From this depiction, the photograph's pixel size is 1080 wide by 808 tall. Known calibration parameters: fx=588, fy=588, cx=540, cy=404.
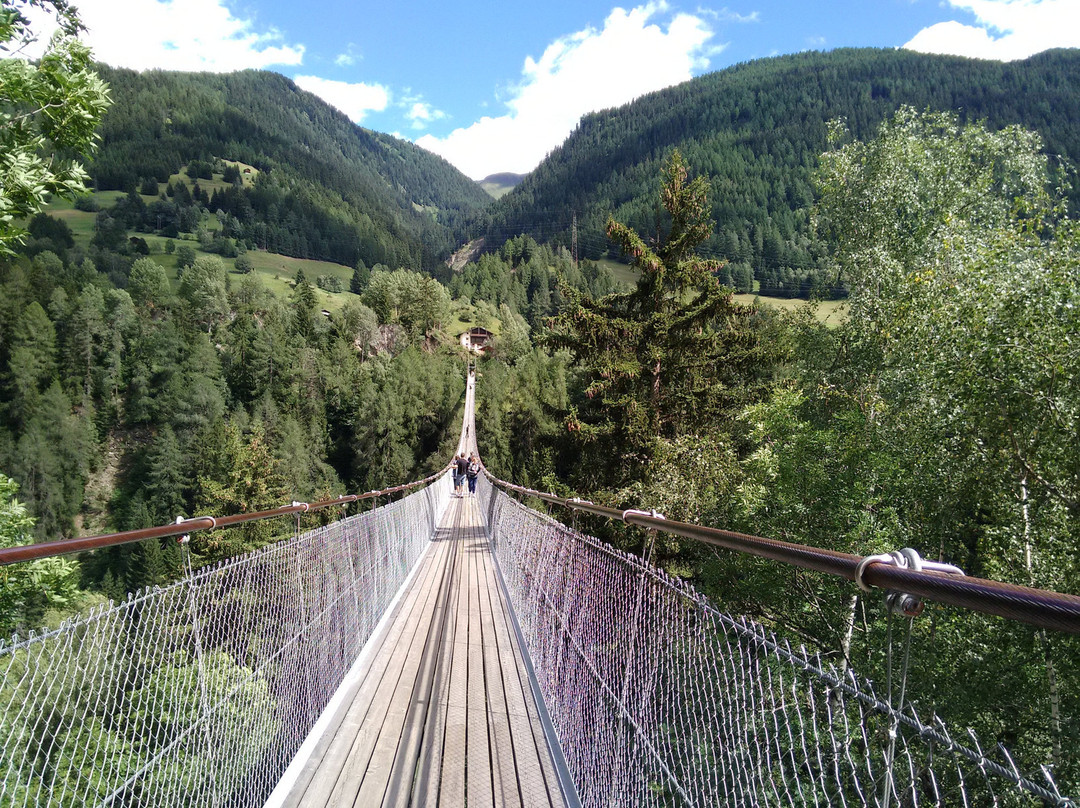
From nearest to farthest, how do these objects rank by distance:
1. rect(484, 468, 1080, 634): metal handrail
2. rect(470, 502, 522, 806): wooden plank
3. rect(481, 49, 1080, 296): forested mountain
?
1. rect(484, 468, 1080, 634): metal handrail
2. rect(470, 502, 522, 806): wooden plank
3. rect(481, 49, 1080, 296): forested mountain

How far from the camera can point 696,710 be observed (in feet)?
5.81

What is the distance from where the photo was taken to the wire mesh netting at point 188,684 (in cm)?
147

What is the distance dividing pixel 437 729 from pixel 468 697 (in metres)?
0.45

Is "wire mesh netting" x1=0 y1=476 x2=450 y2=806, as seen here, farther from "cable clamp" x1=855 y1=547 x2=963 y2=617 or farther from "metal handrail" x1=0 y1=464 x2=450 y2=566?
"cable clamp" x1=855 y1=547 x2=963 y2=617

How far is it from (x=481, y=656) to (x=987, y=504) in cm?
654

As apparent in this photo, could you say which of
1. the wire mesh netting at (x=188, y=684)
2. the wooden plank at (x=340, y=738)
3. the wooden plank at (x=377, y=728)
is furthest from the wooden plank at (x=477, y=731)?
the wire mesh netting at (x=188, y=684)

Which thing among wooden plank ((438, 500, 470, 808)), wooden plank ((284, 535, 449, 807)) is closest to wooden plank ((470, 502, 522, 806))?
wooden plank ((438, 500, 470, 808))

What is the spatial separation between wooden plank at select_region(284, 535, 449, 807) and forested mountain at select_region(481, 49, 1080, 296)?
65.6 m

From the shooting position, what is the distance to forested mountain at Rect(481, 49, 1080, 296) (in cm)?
8854

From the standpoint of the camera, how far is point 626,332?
1245cm

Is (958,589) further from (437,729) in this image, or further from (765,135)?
(765,135)

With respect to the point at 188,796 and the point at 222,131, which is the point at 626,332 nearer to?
the point at 188,796

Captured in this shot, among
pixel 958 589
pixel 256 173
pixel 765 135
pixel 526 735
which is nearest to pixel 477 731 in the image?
pixel 526 735

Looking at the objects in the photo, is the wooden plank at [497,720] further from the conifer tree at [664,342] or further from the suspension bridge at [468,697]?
the conifer tree at [664,342]
